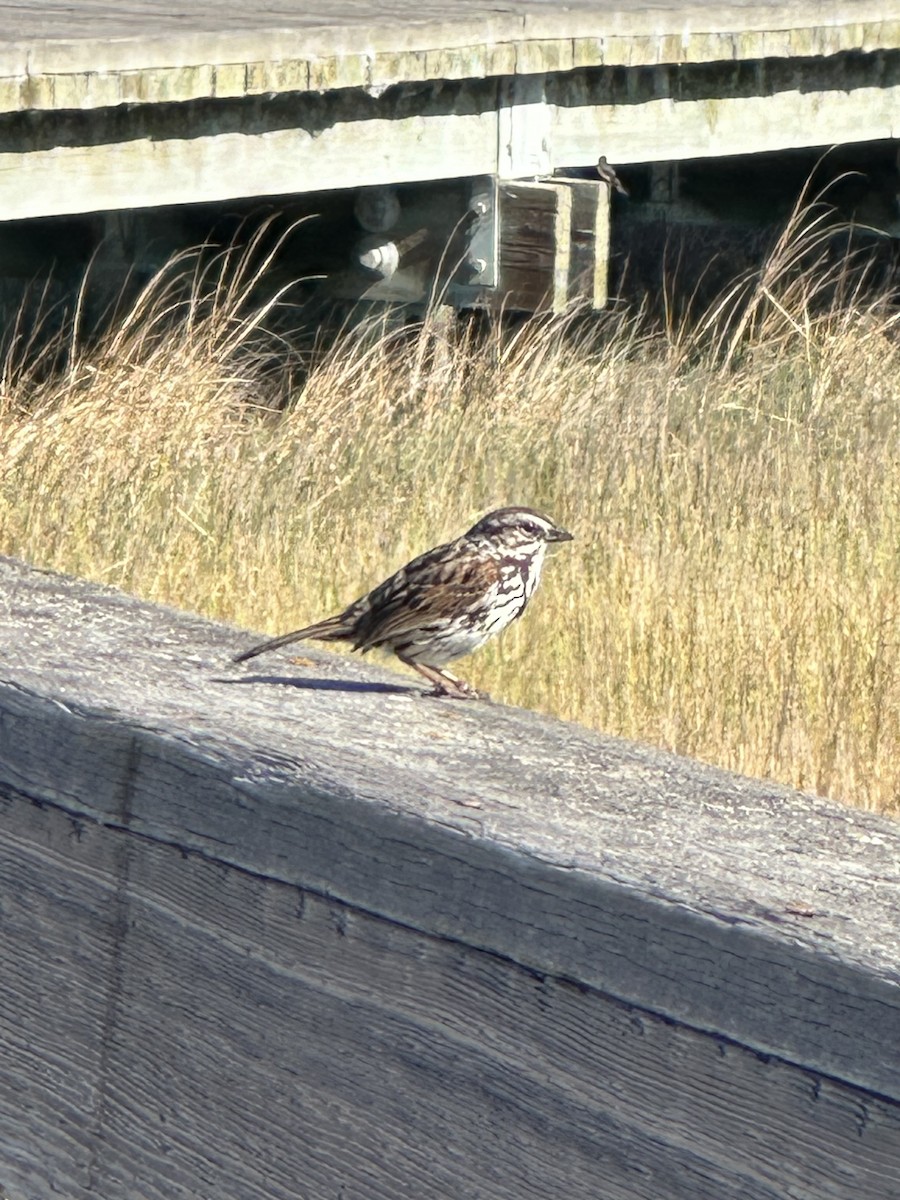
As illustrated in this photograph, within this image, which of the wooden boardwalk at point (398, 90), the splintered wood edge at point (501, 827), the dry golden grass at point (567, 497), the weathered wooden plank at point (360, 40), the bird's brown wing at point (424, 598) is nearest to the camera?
the splintered wood edge at point (501, 827)

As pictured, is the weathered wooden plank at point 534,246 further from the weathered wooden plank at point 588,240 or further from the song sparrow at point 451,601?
the song sparrow at point 451,601

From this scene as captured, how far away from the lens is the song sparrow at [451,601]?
4.98 meters

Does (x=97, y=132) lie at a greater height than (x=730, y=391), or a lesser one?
greater

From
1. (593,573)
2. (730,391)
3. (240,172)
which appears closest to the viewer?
(593,573)

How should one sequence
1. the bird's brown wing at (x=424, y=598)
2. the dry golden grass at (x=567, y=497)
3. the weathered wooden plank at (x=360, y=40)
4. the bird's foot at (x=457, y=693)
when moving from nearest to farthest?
the bird's foot at (x=457, y=693)
the bird's brown wing at (x=424, y=598)
the dry golden grass at (x=567, y=497)
the weathered wooden plank at (x=360, y=40)

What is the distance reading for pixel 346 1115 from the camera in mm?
2674

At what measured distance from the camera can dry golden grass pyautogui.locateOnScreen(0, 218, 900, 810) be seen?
645 cm

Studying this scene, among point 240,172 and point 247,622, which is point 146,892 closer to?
point 247,622

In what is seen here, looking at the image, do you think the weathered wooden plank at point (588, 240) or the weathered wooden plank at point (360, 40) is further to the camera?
the weathered wooden plank at point (588, 240)

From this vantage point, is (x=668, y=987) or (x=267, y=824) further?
(x=267, y=824)

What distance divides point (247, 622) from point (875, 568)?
2.38 m

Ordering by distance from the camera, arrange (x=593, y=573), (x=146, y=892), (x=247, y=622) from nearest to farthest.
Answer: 1. (x=146, y=892)
2. (x=247, y=622)
3. (x=593, y=573)

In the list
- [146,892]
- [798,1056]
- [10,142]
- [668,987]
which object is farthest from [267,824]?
[10,142]

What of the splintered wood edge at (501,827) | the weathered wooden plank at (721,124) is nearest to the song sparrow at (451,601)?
the splintered wood edge at (501,827)
